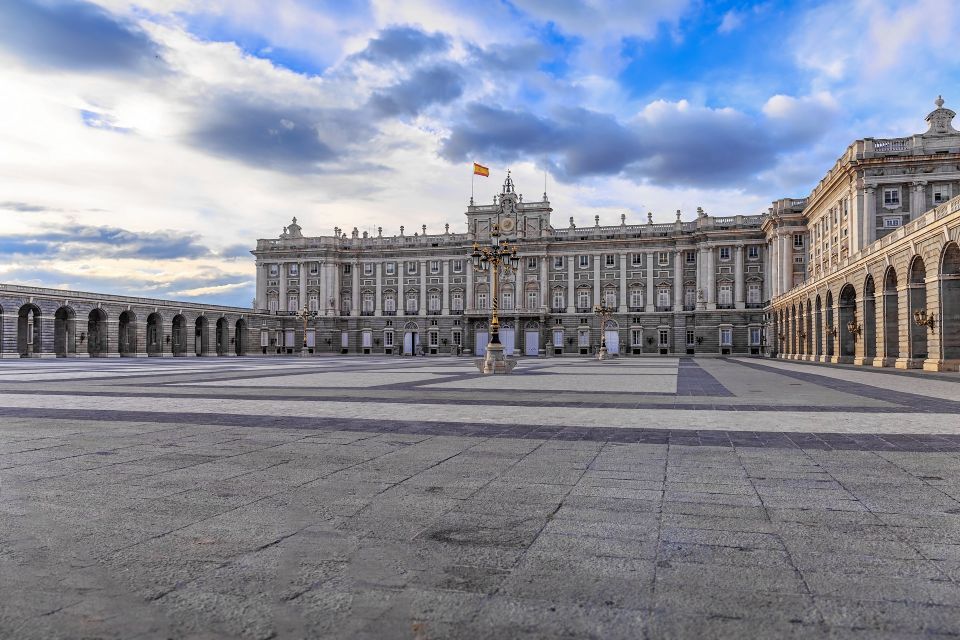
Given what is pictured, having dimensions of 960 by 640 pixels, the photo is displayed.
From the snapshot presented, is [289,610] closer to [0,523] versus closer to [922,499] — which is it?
[0,523]

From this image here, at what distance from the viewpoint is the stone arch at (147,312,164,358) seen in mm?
64938

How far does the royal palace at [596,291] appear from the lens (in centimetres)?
4347

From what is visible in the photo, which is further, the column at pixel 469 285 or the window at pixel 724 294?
the column at pixel 469 285

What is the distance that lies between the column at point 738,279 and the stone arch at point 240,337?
6155 cm

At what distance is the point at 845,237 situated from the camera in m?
51.5

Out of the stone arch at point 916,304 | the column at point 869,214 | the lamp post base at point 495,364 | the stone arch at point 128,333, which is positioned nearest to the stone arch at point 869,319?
the stone arch at point 916,304

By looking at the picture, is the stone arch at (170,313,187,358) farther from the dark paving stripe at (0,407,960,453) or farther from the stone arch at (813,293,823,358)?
the dark paving stripe at (0,407,960,453)

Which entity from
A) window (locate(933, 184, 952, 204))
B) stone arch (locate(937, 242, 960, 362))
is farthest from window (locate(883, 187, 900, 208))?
stone arch (locate(937, 242, 960, 362))

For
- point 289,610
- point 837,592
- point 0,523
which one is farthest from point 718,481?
point 0,523

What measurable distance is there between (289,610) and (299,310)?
8807 cm

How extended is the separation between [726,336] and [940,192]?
29797 mm

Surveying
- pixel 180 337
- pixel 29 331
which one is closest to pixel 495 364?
pixel 180 337

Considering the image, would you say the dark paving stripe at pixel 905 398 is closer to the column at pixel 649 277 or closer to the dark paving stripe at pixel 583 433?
the dark paving stripe at pixel 583 433

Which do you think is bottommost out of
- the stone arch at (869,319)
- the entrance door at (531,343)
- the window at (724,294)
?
the entrance door at (531,343)
